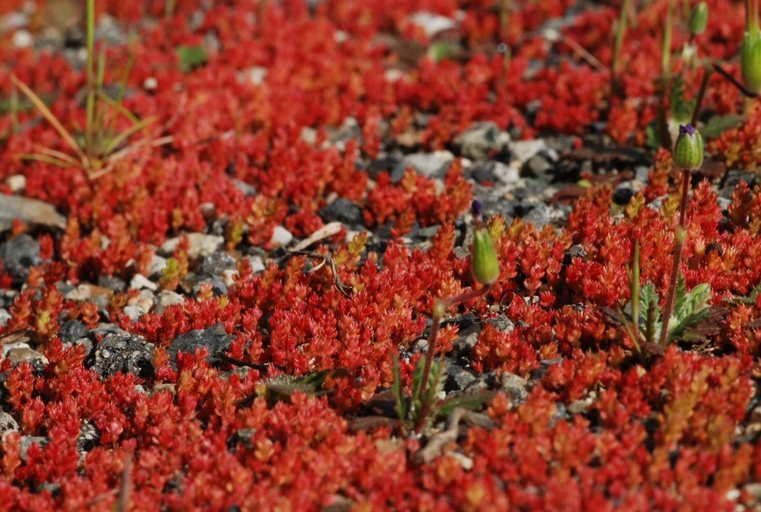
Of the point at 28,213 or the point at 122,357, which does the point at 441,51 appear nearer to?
the point at 28,213

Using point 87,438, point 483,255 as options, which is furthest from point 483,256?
point 87,438

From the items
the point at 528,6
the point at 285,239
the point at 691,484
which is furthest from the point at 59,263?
the point at 528,6

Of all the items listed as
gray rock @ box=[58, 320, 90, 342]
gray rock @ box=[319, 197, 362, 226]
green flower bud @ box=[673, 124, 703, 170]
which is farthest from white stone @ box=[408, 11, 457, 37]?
green flower bud @ box=[673, 124, 703, 170]

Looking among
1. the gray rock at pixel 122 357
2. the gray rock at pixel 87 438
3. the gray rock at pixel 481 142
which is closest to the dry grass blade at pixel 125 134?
the gray rock at pixel 122 357

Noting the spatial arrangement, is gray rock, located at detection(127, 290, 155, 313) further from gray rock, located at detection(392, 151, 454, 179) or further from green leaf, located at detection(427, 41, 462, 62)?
green leaf, located at detection(427, 41, 462, 62)

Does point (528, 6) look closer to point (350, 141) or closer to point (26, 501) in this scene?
point (350, 141)
